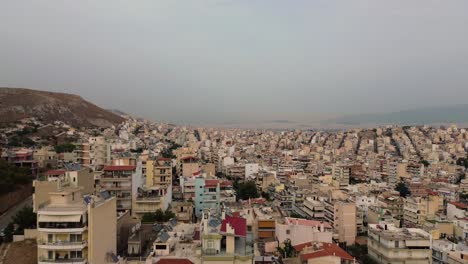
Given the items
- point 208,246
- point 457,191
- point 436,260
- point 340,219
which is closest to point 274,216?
point 340,219

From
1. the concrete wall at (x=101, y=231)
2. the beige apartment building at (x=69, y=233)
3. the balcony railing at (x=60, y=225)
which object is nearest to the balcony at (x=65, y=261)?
the beige apartment building at (x=69, y=233)

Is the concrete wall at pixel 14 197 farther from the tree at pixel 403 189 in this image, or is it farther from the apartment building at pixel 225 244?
the tree at pixel 403 189

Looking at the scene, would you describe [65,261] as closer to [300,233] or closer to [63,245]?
[63,245]

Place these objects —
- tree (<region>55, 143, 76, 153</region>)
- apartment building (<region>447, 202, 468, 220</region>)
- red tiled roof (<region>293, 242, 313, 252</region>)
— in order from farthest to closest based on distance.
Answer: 1. tree (<region>55, 143, 76, 153</region>)
2. apartment building (<region>447, 202, 468, 220</region>)
3. red tiled roof (<region>293, 242, 313, 252</region>)

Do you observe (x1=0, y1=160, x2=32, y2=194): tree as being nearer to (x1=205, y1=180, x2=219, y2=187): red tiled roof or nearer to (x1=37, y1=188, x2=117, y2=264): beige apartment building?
(x1=205, y1=180, x2=219, y2=187): red tiled roof

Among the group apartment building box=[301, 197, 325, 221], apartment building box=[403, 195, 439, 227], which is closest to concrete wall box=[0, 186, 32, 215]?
apartment building box=[301, 197, 325, 221]

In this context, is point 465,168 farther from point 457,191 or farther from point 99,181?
point 99,181
